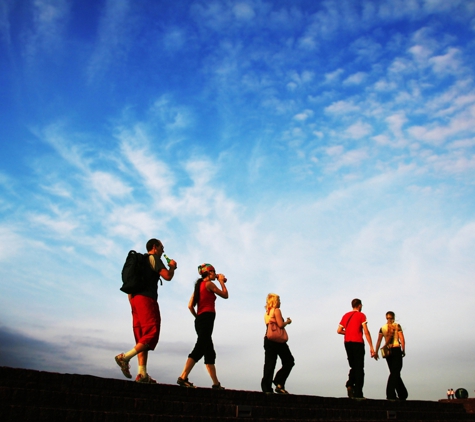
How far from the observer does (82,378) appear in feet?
19.8

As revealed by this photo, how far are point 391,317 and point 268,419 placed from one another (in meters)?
5.00

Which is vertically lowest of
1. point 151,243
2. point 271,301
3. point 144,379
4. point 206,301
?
point 144,379

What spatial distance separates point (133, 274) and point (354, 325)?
5351 millimetres

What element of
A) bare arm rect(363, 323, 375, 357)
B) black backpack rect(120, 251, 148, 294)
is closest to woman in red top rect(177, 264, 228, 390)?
black backpack rect(120, 251, 148, 294)

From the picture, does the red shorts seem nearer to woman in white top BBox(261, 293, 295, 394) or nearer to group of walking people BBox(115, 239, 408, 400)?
group of walking people BBox(115, 239, 408, 400)

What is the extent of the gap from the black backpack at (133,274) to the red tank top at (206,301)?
1.53 meters

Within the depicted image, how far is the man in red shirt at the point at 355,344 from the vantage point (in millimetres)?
9852

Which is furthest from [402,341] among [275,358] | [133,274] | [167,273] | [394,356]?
[133,274]

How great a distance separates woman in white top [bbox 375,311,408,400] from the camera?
10789 millimetres

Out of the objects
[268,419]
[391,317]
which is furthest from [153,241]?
[391,317]

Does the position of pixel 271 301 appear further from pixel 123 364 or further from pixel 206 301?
pixel 123 364

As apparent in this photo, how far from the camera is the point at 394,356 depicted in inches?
425

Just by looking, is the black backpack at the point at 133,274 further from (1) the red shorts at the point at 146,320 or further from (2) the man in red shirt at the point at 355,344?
(2) the man in red shirt at the point at 355,344

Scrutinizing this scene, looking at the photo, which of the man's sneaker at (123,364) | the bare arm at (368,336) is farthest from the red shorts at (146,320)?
the bare arm at (368,336)
